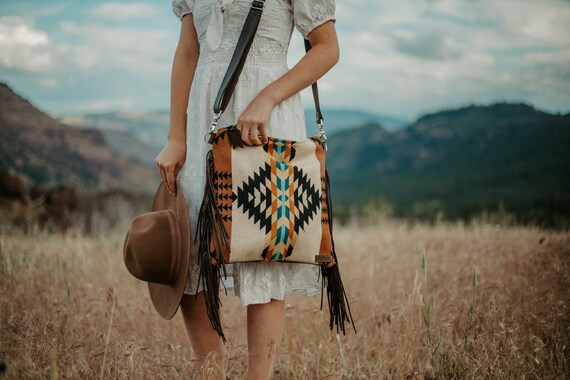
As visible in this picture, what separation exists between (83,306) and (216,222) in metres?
2.08

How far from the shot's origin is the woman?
1.85 meters

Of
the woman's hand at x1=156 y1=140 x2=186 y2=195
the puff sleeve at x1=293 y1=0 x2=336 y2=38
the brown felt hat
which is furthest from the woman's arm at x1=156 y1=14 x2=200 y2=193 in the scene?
the puff sleeve at x1=293 y1=0 x2=336 y2=38

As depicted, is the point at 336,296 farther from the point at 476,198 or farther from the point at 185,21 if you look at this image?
the point at 476,198

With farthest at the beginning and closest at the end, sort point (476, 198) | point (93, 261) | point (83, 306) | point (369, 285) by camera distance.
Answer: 1. point (476, 198)
2. point (93, 261)
3. point (369, 285)
4. point (83, 306)

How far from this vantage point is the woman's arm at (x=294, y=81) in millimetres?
1742

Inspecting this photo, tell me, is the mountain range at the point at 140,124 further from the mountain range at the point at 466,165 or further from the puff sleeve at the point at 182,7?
the puff sleeve at the point at 182,7

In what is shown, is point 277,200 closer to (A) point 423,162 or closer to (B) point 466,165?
(B) point 466,165

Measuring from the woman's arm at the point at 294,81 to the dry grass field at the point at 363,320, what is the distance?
0.85 m

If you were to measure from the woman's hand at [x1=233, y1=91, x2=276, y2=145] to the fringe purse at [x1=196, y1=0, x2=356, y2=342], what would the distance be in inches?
0.9

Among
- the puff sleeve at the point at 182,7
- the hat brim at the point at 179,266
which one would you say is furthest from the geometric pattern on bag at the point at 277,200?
the puff sleeve at the point at 182,7

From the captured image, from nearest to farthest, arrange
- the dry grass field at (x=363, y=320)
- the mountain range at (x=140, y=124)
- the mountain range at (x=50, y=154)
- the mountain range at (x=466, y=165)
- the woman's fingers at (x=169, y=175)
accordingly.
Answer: the woman's fingers at (x=169, y=175) < the dry grass field at (x=363, y=320) < the mountain range at (x=50, y=154) < the mountain range at (x=466, y=165) < the mountain range at (x=140, y=124)

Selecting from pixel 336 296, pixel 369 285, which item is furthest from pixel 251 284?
pixel 369 285

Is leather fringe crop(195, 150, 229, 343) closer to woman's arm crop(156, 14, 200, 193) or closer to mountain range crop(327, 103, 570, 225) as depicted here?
woman's arm crop(156, 14, 200, 193)

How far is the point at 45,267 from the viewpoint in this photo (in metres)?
4.14
